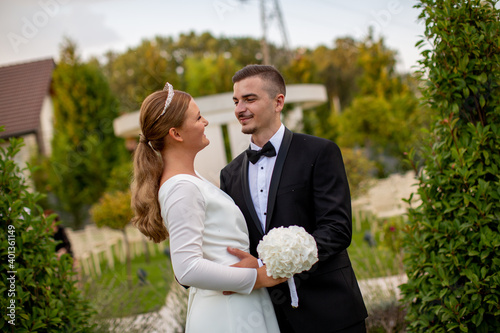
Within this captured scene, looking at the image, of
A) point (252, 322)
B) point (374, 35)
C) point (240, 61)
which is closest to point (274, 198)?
point (252, 322)

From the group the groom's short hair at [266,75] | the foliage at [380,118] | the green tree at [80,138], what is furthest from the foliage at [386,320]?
the green tree at [80,138]

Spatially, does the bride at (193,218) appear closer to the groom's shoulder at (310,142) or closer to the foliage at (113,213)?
the groom's shoulder at (310,142)

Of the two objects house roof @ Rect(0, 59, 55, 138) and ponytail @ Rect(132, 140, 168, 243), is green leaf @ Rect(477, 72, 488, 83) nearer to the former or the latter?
ponytail @ Rect(132, 140, 168, 243)

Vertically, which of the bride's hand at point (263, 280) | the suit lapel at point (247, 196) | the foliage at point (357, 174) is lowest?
the foliage at point (357, 174)

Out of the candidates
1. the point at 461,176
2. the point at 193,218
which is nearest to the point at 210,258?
the point at 193,218

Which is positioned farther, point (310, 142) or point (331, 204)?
point (310, 142)

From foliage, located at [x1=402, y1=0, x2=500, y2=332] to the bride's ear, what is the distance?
1605 millimetres

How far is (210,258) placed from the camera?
85.0 inches

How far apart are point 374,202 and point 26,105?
13519 millimetres

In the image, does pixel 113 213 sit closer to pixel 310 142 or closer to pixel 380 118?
pixel 310 142

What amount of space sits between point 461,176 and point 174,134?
5.61ft

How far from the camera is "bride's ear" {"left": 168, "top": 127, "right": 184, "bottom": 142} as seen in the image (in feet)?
7.27

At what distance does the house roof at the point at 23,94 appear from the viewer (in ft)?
52.3

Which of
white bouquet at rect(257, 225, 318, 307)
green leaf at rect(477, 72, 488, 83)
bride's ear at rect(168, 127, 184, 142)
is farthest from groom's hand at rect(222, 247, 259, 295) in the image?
green leaf at rect(477, 72, 488, 83)
